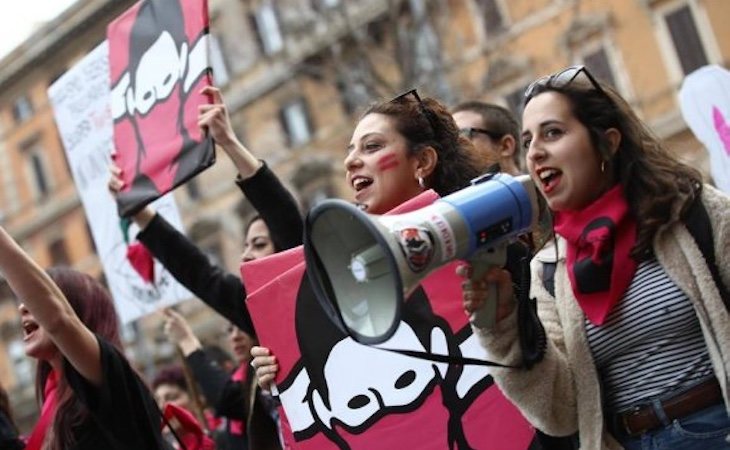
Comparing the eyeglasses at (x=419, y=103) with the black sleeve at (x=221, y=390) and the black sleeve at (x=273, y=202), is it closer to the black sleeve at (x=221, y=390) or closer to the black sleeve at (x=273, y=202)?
the black sleeve at (x=273, y=202)

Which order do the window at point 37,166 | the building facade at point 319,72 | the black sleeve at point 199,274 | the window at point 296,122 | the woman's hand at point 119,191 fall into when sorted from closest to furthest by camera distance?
1. the black sleeve at point 199,274
2. the woman's hand at point 119,191
3. the building facade at point 319,72
4. the window at point 296,122
5. the window at point 37,166

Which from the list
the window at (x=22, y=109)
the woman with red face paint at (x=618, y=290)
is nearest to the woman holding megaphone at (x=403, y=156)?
the woman with red face paint at (x=618, y=290)

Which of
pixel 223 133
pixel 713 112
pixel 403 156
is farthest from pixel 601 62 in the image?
pixel 403 156

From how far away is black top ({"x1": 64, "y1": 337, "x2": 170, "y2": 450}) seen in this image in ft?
9.16

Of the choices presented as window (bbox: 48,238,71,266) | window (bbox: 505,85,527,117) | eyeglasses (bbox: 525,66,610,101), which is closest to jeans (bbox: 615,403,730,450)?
eyeglasses (bbox: 525,66,610,101)

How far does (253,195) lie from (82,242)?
84.1ft

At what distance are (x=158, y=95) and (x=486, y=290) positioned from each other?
6.93 feet

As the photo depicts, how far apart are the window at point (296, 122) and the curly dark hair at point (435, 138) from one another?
19002 millimetres

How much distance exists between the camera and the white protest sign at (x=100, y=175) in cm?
467

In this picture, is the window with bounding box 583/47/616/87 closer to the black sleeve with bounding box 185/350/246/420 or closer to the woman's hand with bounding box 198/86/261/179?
the black sleeve with bounding box 185/350/246/420

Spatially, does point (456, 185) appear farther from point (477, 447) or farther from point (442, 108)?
point (477, 447)

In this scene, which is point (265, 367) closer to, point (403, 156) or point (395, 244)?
point (403, 156)

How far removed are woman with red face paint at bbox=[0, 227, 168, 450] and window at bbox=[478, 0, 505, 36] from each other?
16.3m

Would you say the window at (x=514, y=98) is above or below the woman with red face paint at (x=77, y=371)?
above
